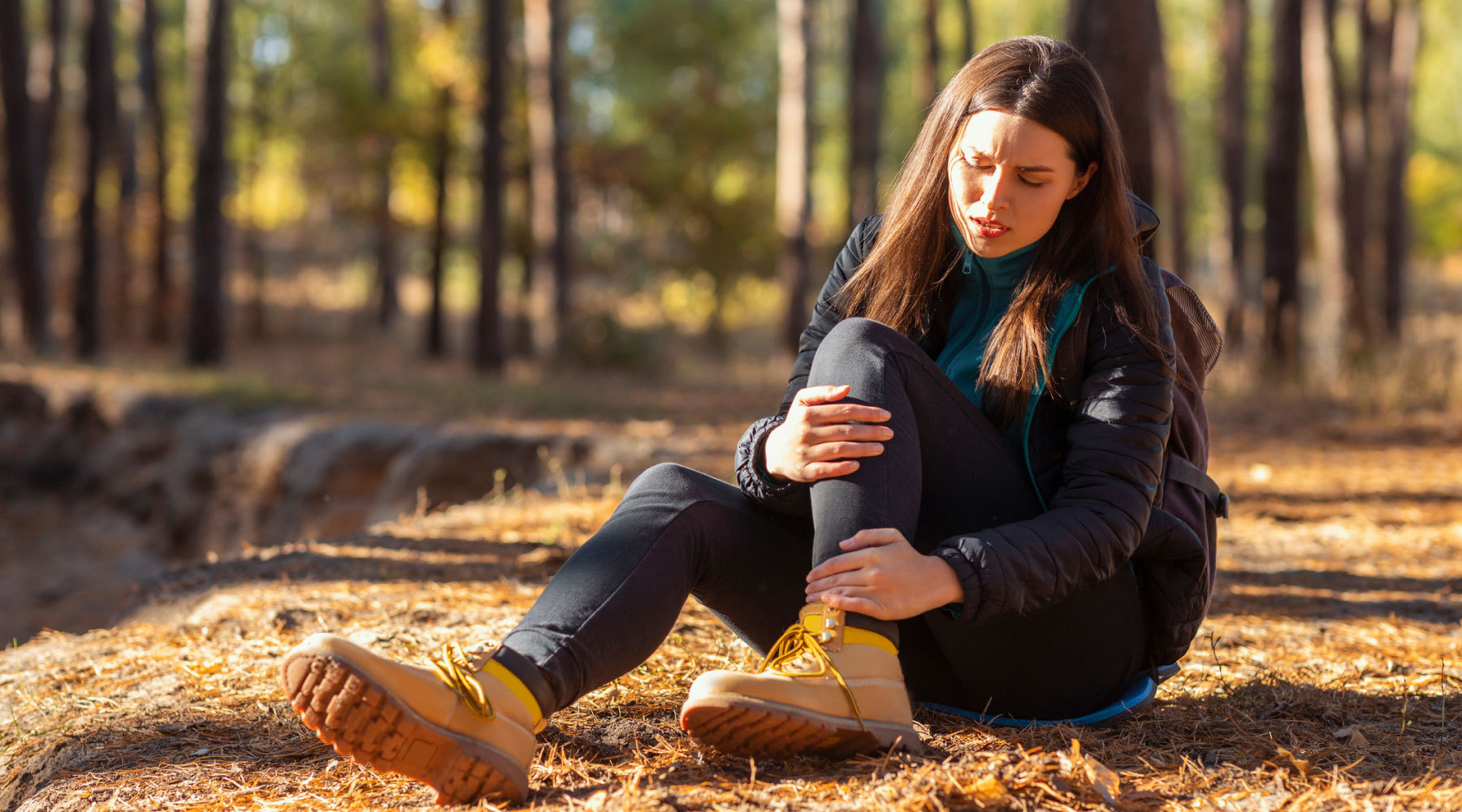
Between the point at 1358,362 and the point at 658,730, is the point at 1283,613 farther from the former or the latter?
the point at 1358,362

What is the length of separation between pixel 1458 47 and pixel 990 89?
45.0m

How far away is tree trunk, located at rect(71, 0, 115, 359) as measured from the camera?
512 inches

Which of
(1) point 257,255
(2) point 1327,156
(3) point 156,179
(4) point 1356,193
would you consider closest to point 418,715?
(2) point 1327,156

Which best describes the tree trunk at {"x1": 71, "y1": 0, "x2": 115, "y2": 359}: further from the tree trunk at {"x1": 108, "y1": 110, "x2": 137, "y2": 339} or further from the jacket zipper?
the jacket zipper

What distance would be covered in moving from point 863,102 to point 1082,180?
43.0 feet

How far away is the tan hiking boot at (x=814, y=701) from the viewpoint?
192 cm

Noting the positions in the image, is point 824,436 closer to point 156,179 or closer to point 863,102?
point 863,102

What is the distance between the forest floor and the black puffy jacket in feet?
1.00

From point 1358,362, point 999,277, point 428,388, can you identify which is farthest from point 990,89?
point 428,388

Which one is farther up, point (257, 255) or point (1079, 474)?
point (257, 255)

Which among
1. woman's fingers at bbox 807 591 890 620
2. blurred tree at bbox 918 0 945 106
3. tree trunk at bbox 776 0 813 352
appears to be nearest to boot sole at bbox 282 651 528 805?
woman's fingers at bbox 807 591 890 620

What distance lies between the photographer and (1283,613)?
3602 millimetres

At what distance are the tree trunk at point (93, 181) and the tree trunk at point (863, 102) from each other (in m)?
8.99

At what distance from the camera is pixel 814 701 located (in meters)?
1.95
